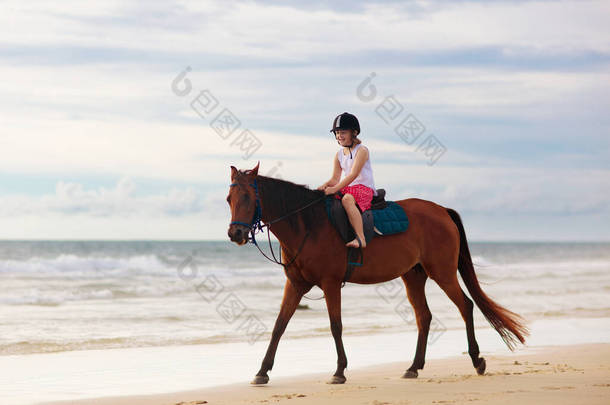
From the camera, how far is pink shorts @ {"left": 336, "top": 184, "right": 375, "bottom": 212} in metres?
6.29

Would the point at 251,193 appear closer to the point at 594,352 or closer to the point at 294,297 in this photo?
the point at 294,297

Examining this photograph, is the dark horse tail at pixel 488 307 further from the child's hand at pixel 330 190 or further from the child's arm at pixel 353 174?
the child's hand at pixel 330 190

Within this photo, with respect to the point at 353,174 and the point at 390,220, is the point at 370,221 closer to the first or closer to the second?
the point at 390,220

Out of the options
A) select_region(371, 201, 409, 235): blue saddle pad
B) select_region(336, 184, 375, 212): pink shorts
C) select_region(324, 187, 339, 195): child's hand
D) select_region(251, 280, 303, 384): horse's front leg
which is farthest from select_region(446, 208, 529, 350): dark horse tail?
select_region(251, 280, 303, 384): horse's front leg

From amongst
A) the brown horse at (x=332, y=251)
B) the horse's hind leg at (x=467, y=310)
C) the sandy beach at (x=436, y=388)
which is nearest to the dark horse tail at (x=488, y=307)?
the brown horse at (x=332, y=251)

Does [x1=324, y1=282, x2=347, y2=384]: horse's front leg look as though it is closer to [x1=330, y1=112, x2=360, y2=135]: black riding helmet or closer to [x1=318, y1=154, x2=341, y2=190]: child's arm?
[x1=318, y1=154, x2=341, y2=190]: child's arm

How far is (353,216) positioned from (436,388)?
158 centimetres

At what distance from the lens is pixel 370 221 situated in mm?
6188

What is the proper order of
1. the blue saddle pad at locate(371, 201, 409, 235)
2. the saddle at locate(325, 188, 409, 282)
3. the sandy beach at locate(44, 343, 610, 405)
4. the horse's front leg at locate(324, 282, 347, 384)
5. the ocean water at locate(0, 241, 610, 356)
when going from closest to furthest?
the sandy beach at locate(44, 343, 610, 405)
the horse's front leg at locate(324, 282, 347, 384)
the saddle at locate(325, 188, 409, 282)
the blue saddle pad at locate(371, 201, 409, 235)
the ocean water at locate(0, 241, 610, 356)

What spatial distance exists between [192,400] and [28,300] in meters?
11.5

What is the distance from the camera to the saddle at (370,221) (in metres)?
6.10

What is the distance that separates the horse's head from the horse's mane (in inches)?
5.3

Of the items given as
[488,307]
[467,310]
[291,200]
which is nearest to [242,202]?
[291,200]

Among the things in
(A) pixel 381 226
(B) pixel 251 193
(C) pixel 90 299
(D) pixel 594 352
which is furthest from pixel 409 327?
(C) pixel 90 299
